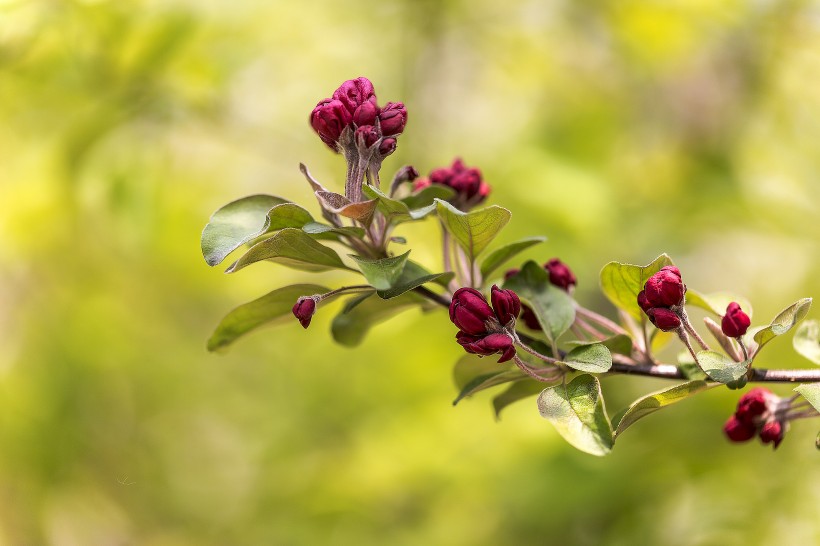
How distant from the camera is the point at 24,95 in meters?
2.12

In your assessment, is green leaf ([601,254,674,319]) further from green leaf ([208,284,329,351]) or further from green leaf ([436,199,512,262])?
green leaf ([208,284,329,351])

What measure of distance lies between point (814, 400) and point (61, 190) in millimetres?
2208

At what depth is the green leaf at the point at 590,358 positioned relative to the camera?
720 mm

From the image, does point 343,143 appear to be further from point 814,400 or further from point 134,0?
point 134,0

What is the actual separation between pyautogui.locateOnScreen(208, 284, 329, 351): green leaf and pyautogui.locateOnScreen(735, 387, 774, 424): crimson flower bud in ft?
1.40

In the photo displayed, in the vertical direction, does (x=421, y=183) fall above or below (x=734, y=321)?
above

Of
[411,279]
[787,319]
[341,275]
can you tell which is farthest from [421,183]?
[341,275]

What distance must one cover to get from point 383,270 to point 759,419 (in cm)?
40

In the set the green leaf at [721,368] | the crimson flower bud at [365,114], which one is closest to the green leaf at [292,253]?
the crimson flower bud at [365,114]

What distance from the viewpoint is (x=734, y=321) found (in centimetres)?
76

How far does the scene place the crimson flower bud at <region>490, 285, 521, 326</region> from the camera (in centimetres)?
73

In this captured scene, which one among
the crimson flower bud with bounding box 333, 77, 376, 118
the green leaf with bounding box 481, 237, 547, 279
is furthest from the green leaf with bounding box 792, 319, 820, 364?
the crimson flower bud with bounding box 333, 77, 376, 118

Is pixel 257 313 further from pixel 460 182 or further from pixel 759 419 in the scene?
pixel 759 419

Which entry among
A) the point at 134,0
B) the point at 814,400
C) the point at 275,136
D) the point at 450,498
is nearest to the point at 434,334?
the point at 450,498
